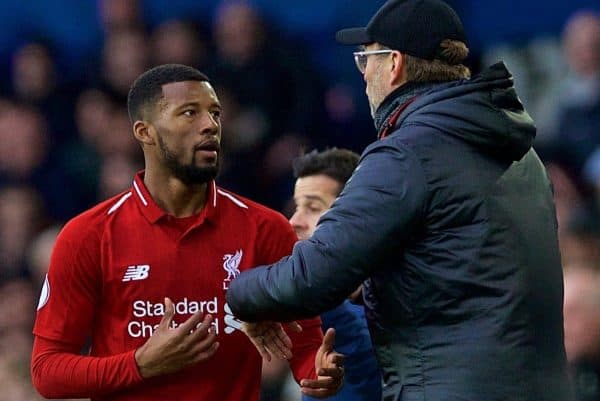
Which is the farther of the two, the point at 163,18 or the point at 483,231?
the point at 163,18

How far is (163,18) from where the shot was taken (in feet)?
24.8

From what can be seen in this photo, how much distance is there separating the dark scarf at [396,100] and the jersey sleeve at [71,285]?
0.81 metres

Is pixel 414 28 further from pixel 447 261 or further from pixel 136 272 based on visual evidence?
pixel 136 272

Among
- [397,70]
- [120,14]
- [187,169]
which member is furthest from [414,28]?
[120,14]

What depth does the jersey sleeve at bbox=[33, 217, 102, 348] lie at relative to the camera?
3.46 m

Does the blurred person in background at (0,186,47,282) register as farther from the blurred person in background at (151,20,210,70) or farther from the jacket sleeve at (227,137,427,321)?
the jacket sleeve at (227,137,427,321)

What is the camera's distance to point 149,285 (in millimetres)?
3504

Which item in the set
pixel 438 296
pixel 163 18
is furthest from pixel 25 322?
pixel 438 296

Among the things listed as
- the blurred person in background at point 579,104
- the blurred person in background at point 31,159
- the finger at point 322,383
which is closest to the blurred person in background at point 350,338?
the finger at point 322,383

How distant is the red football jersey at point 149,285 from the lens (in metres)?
3.48

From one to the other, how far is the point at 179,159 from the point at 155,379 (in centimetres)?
58

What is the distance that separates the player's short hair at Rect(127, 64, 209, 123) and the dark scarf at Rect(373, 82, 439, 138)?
1.93ft

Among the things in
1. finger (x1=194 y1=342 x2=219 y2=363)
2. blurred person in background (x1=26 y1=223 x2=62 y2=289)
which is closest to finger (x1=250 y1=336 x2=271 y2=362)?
finger (x1=194 y1=342 x2=219 y2=363)

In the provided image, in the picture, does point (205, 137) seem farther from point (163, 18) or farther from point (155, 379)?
point (163, 18)
